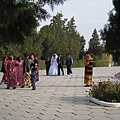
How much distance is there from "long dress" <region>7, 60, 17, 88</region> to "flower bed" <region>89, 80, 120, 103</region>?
17.1 feet

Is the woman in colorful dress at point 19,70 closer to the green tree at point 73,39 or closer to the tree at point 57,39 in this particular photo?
the tree at point 57,39

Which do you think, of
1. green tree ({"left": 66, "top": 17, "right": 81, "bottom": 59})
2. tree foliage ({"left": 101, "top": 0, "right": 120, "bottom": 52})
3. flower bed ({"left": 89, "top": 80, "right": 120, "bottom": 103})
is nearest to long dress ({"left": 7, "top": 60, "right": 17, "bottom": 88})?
flower bed ({"left": 89, "top": 80, "right": 120, "bottom": 103})

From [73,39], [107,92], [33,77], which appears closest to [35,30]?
[107,92]

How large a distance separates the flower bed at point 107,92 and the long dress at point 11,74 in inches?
206

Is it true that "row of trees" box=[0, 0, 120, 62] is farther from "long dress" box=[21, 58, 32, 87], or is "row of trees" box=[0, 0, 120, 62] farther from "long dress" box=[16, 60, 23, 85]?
"long dress" box=[16, 60, 23, 85]

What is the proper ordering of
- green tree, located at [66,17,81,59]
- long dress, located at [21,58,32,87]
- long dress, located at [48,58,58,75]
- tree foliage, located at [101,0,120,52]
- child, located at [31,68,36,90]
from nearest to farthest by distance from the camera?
child, located at [31,68,36,90] → long dress, located at [21,58,32,87] → tree foliage, located at [101,0,120,52] → long dress, located at [48,58,58,75] → green tree, located at [66,17,81,59]

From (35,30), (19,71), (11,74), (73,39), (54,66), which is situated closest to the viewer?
(35,30)

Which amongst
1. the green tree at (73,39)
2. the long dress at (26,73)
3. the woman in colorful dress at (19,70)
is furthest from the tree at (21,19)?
the green tree at (73,39)

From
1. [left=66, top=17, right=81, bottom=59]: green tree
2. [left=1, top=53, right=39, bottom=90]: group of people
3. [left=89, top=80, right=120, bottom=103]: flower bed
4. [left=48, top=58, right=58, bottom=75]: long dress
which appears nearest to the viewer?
[left=89, top=80, right=120, bottom=103]: flower bed

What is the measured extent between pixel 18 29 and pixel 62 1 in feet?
3.27

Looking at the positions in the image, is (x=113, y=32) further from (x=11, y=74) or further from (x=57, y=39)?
(x=57, y=39)

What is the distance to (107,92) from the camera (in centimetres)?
920

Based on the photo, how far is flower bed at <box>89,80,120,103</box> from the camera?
899cm

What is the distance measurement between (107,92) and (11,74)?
6.29m
